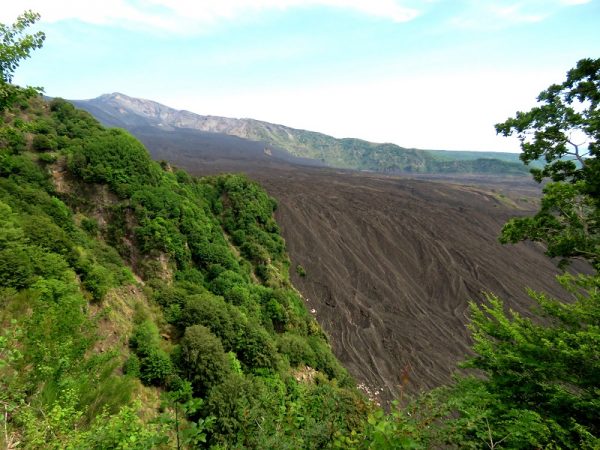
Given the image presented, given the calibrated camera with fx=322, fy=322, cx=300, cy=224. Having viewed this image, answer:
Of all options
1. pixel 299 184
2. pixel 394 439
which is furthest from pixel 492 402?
pixel 299 184

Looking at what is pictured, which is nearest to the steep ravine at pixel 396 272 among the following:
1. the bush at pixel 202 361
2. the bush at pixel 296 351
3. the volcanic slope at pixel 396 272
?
the volcanic slope at pixel 396 272

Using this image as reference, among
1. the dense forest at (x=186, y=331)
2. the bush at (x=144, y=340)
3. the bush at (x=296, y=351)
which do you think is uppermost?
the dense forest at (x=186, y=331)

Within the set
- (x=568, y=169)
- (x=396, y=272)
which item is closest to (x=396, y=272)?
(x=396, y=272)

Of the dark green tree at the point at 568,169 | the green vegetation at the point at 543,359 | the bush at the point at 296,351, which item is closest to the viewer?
the green vegetation at the point at 543,359

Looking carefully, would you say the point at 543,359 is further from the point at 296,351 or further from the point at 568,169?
the point at 296,351

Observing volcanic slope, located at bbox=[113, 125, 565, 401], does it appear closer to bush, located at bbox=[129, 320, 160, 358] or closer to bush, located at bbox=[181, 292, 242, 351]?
bush, located at bbox=[181, 292, 242, 351]

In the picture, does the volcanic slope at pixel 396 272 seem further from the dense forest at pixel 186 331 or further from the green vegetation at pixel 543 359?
the green vegetation at pixel 543 359
